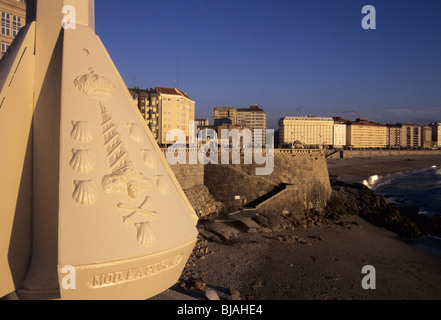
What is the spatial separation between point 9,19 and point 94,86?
10.4 meters

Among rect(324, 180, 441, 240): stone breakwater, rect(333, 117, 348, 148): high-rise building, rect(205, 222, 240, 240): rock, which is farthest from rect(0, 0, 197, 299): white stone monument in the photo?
rect(333, 117, 348, 148): high-rise building

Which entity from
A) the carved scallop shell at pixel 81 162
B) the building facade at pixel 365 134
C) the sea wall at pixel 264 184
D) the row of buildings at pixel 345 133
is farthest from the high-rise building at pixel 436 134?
the carved scallop shell at pixel 81 162

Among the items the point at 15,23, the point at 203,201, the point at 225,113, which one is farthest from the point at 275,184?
the point at 225,113

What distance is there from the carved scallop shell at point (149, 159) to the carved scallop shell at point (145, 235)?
1.20m

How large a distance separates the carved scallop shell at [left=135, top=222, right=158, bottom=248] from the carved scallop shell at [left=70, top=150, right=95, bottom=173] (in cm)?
117

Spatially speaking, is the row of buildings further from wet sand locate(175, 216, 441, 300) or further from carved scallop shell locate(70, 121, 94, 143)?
carved scallop shell locate(70, 121, 94, 143)

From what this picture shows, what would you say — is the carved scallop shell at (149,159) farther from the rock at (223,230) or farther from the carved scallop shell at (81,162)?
the rock at (223,230)

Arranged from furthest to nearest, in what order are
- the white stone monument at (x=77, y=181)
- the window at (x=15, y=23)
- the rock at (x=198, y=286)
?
1. the window at (x=15, y=23)
2. the rock at (x=198, y=286)
3. the white stone monument at (x=77, y=181)

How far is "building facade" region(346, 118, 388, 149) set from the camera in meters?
132

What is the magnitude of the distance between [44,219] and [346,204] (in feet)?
101

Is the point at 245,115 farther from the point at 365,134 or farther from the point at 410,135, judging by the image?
the point at 410,135

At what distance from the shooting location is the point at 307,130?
125 m

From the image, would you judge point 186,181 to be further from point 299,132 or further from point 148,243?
point 299,132

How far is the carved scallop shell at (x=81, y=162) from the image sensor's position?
4.50m
